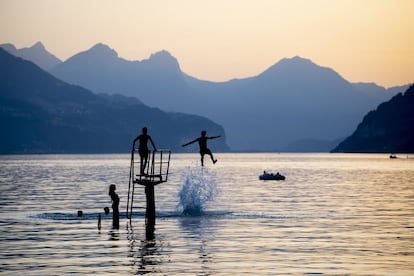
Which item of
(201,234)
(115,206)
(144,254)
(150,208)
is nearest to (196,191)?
(150,208)

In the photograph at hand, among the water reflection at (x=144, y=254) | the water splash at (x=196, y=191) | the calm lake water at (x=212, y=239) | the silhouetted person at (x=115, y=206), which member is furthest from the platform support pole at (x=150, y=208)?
the water splash at (x=196, y=191)

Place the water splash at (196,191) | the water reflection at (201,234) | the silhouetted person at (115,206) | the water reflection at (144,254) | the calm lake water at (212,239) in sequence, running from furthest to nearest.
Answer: the water splash at (196,191), the silhouetted person at (115,206), the water reflection at (201,234), the calm lake water at (212,239), the water reflection at (144,254)

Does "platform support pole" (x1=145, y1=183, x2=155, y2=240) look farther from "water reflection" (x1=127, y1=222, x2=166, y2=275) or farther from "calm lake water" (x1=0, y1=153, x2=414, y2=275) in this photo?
"water reflection" (x1=127, y1=222, x2=166, y2=275)

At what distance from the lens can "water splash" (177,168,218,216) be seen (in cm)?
5847

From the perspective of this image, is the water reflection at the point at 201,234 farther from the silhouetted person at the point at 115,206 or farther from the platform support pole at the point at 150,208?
the silhouetted person at the point at 115,206

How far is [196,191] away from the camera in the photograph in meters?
59.2

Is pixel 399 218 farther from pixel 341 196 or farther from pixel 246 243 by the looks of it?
pixel 341 196

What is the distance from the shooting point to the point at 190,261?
3575cm

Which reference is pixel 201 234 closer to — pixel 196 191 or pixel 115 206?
pixel 115 206

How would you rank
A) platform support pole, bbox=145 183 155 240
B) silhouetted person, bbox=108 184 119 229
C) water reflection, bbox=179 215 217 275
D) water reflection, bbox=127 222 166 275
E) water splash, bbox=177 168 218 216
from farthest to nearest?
water splash, bbox=177 168 218 216 → platform support pole, bbox=145 183 155 240 → silhouetted person, bbox=108 184 119 229 → water reflection, bbox=179 215 217 275 → water reflection, bbox=127 222 166 275

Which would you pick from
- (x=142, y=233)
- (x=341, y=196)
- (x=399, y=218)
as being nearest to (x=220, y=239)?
(x=142, y=233)

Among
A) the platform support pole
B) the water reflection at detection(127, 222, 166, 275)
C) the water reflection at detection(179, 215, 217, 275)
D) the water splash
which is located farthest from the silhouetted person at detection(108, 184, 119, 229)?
the water splash

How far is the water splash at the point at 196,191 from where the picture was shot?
192 ft

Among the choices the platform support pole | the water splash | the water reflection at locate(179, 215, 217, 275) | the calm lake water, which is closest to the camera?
the calm lake water
